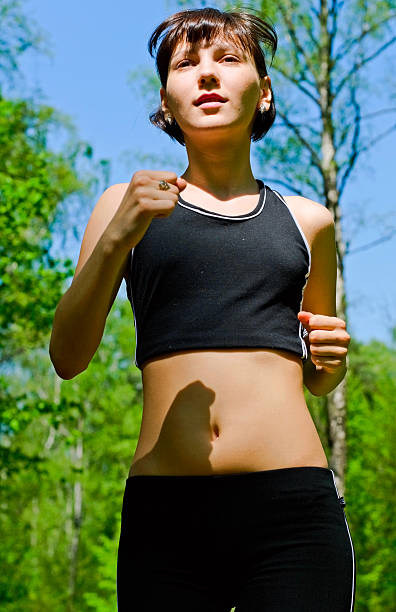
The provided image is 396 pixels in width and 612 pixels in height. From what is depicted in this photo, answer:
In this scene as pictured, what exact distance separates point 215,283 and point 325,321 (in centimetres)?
27

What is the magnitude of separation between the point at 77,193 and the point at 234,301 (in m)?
13.7

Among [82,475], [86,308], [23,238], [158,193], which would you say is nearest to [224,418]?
[86,308]

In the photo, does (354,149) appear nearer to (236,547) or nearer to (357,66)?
(357,66)

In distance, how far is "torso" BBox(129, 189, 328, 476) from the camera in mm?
1578

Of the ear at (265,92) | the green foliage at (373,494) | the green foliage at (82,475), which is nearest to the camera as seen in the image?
the ear at (265,92)

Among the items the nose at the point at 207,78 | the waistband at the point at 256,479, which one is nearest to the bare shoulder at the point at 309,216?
the nose at the point at 207,78

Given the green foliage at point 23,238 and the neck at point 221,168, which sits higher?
the green foliage at point 23,238

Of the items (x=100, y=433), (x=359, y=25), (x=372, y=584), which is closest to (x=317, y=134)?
(x=359, y=25)

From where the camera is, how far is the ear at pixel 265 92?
2.10m

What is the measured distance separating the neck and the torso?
482 millimetres

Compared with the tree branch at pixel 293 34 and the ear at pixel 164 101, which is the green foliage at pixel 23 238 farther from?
the ear at pixel 164 101

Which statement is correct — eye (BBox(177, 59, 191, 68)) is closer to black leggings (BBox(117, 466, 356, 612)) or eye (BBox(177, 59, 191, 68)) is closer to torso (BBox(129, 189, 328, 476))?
torso (BBox(129, 189, 328, 476))

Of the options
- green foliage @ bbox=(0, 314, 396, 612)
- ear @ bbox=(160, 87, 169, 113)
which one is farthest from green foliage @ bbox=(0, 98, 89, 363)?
ear @ bbox=(160, 87, 169, 113)

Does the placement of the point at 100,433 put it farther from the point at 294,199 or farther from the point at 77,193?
the point at 294,199
